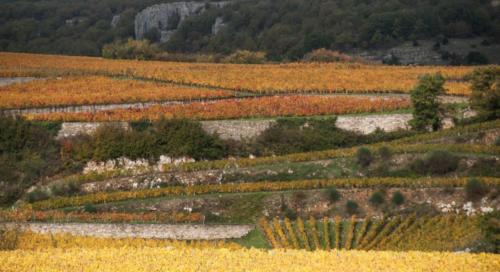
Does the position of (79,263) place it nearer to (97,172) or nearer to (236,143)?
(97,172)

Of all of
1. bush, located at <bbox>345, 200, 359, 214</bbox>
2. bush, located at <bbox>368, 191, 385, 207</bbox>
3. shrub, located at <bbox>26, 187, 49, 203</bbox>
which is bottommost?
shrub, located at <bbox>26, 187, 49, 203</bbox>

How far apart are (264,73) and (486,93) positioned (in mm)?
25390

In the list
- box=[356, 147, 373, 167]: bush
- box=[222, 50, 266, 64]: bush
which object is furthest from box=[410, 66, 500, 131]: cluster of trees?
box=[222, 50, 266, 64]: bush

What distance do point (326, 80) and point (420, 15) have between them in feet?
130

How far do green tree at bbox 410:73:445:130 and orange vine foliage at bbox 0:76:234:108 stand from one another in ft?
52.7

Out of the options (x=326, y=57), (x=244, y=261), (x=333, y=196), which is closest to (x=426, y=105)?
(x=333, y=196)

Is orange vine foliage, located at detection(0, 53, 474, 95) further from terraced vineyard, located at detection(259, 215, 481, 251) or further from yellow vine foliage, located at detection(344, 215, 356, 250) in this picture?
yellow vine foliage, located at detection(344, 215, 356, 250)

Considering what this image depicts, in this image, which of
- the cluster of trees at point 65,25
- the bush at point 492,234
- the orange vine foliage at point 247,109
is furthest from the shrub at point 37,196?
the cluster of trees at point 65,25

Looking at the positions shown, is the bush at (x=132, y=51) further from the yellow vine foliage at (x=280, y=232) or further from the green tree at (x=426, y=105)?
the yellow vine foliage at (x=280, y=232)

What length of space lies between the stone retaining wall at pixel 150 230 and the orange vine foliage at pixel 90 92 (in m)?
22.6

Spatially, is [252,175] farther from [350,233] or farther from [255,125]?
[350,233]

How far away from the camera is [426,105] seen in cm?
6100

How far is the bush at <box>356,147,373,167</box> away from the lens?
176 feet

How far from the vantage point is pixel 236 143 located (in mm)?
60875
